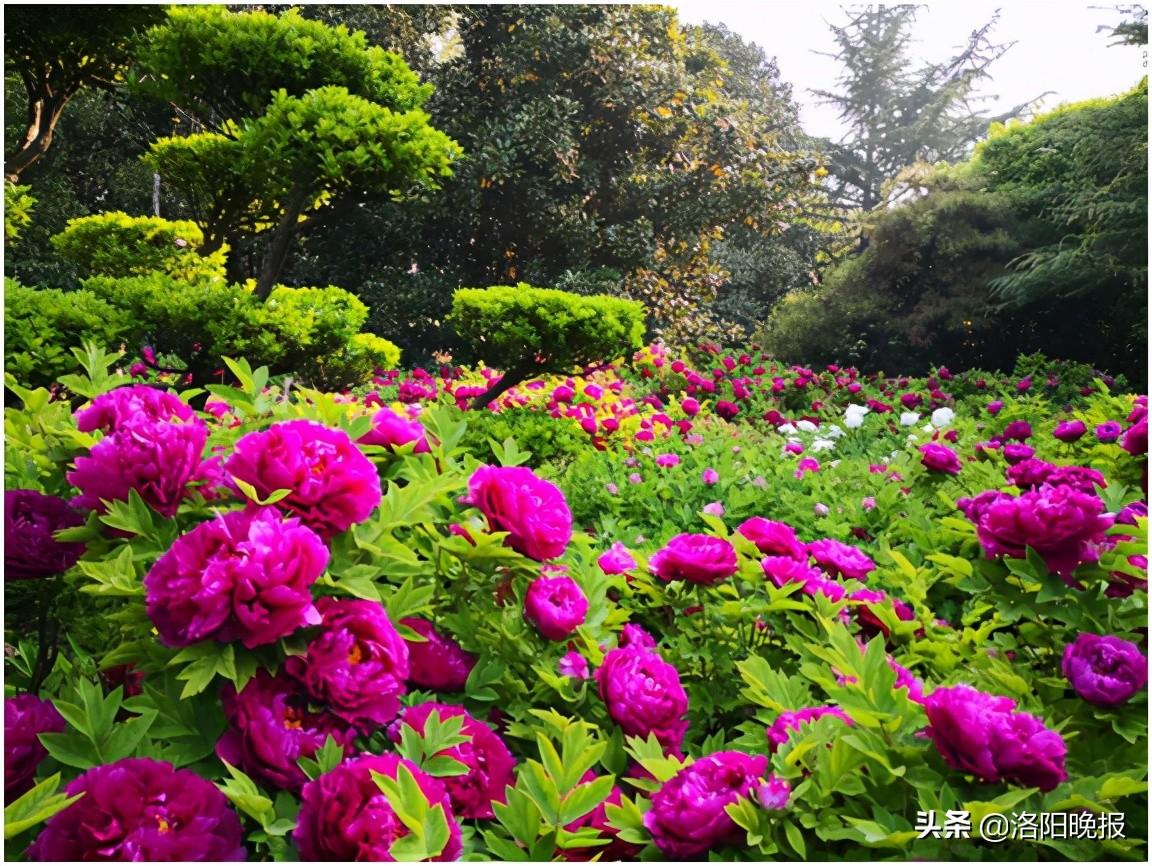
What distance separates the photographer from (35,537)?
1.12 metres

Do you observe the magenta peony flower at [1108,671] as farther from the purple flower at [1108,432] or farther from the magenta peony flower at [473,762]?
the purple flower at [1108,432]

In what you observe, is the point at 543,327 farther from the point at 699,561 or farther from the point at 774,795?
the point at 774,795

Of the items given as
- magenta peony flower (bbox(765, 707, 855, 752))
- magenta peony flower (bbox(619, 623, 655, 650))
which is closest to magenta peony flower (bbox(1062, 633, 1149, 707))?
magenta peony flower (bbox(765, 707, 855, 752))

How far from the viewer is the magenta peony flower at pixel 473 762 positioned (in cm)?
97

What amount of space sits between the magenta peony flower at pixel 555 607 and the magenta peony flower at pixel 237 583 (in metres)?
0.33

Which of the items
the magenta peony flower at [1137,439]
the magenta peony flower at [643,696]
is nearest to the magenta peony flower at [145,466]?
the magenta peony flower at [643,696]

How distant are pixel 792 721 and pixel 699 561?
0.33 metres

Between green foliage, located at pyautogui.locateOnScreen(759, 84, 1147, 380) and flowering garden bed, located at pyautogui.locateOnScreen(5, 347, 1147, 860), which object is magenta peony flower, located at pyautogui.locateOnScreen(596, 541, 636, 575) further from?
green foliage, located at pyautogui.locateOnScreen(759, 84, 1147, 380)

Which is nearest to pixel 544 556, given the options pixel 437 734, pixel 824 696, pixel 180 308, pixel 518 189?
pixel 437 734

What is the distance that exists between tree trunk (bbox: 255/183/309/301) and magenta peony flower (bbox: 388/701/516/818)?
13.7 ft

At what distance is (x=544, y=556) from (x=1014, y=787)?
2.01 ft

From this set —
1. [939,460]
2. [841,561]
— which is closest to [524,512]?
[841,561]

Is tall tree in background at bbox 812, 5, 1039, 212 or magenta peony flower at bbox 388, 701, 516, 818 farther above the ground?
tall tree in background at bbox 812, 5, 1039, 212

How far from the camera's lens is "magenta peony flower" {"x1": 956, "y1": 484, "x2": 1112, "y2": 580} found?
1182 mm
